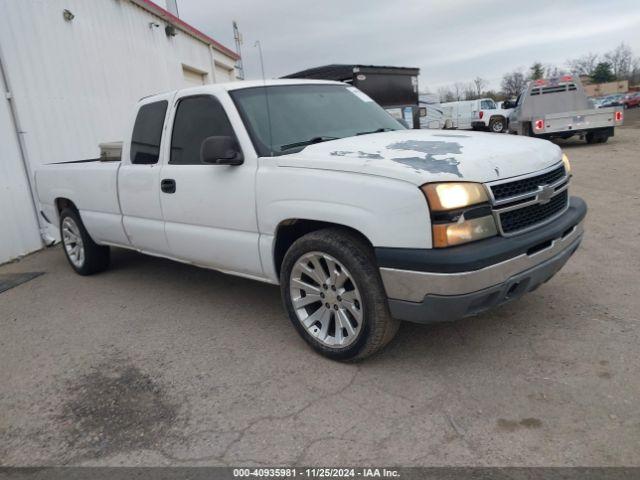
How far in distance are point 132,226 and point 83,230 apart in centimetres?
125

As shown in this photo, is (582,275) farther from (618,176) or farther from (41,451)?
(618,176)

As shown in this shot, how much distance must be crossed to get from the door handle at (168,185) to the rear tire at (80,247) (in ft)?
6.33

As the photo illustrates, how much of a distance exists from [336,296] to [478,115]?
26.2 metres

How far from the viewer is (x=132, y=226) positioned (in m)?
4.87

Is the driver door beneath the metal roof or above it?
beneath

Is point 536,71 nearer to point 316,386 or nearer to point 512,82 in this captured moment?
point 512,82

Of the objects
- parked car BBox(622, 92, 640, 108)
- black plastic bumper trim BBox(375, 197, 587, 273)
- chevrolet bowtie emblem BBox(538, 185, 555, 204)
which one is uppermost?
chevrolet bowtie emblem BBox(538, 185, 555, 204)

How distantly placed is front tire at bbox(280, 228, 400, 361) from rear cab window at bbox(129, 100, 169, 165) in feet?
6.34

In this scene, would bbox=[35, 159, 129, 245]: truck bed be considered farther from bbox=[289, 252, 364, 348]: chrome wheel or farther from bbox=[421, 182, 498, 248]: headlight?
bbox=[421, 182, 498, 248]: headlight

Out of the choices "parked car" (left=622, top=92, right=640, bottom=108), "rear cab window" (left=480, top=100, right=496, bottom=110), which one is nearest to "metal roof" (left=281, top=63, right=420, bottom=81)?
"rear cab window" (left=480, top=100, right=496, bottom=110)

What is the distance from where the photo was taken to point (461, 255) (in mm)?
2705

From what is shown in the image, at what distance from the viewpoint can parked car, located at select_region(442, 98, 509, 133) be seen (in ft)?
85.1

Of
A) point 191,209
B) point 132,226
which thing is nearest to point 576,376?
point 191,209

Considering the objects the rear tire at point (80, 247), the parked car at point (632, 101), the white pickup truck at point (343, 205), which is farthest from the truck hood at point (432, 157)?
the parked car at point (632, 101)
